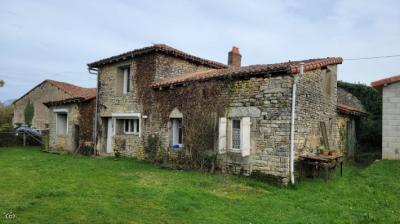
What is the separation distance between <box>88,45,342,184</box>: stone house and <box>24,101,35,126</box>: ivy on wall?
15.5 meters

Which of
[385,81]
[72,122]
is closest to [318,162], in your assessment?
[385,81]

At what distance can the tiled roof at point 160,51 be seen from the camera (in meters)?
14.3

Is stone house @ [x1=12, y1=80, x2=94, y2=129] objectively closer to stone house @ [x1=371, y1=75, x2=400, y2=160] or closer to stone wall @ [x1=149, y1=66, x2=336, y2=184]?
stone wall @ [x1=149, y1=66, x2=336, y2=184]

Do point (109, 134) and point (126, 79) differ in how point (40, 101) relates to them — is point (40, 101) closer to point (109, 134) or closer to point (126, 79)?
point (109, 134)

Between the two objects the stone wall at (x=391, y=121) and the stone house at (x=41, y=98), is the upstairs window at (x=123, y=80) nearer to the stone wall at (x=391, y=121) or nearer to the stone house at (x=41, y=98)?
the stone house at (x=41, y=98)

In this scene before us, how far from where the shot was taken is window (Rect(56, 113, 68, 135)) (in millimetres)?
20266

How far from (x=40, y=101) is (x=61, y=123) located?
983 cm

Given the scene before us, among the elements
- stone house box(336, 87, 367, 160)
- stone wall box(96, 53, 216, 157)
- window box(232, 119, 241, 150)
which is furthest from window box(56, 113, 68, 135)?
stone house box(336, 87, 367, 160)

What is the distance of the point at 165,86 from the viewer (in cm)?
1353

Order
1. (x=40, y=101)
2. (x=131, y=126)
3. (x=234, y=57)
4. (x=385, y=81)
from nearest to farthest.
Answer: (x=385, y=81) < (x=131, y=126) < (x=234, y=57) < (x=40, y=101)

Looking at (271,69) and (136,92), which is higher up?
(271,69)

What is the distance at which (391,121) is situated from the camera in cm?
1290

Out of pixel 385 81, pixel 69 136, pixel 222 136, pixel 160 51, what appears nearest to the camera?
pixel 222 136

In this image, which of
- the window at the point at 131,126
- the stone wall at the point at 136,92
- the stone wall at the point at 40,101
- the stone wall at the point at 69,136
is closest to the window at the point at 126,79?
the stone wall at the point at 136,92
